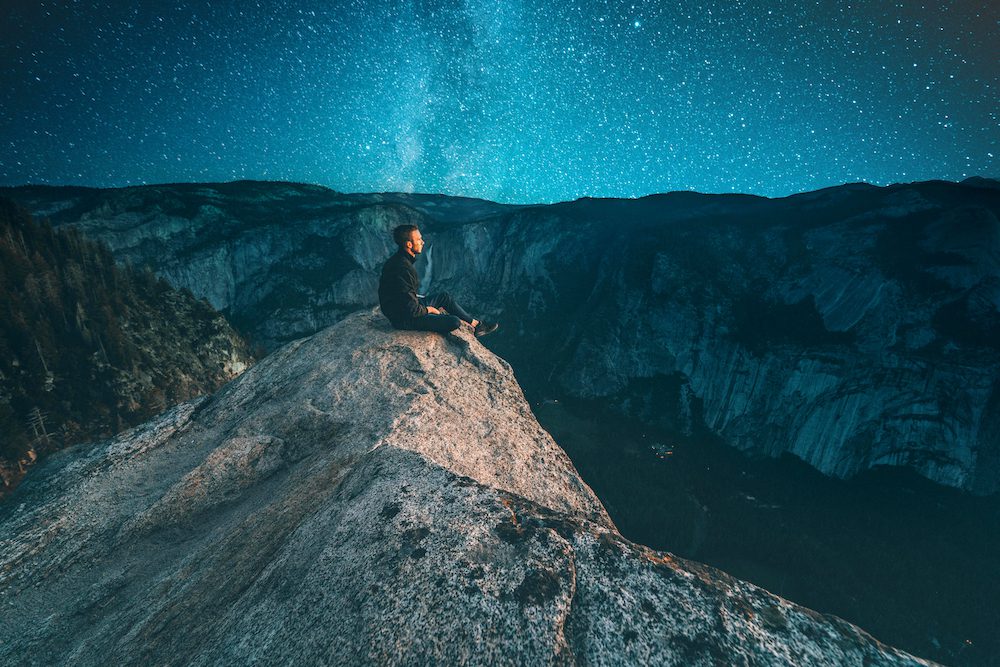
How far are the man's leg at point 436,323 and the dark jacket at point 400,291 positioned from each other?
0.12 meters

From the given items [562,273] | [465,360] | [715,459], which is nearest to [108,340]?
[465,360]

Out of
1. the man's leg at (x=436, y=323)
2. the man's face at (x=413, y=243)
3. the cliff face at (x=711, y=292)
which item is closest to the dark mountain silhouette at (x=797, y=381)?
the cliff face at (x=711, y=292)

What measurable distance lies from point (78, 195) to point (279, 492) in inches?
5237

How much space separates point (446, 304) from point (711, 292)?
152 ft

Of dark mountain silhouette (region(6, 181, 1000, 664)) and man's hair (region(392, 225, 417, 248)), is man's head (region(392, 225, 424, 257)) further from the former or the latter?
dark mountain silhouette (region(6, 181, 1000, 664))

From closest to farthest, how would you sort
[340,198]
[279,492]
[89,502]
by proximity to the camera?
[279,492] < [89,502] < [340,198]

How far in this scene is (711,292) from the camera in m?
45.4

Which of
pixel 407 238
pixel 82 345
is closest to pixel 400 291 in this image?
pixel 407 238

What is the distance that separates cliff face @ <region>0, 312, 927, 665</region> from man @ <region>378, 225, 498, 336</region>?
1.25m

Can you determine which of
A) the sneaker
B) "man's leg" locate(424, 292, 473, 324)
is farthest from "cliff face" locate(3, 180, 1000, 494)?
"man's leg" locate(424, 292, 473, 324)

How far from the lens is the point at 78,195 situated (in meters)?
85.2

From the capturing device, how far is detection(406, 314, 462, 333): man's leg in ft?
27.5

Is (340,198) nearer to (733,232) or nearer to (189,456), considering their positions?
(733,232)

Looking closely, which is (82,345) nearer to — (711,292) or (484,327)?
(484,327)
